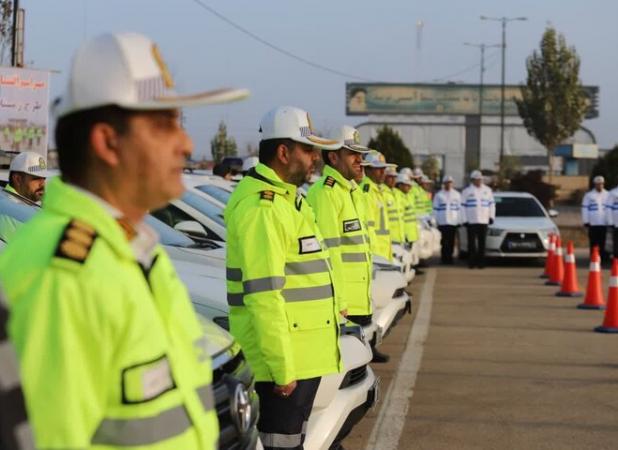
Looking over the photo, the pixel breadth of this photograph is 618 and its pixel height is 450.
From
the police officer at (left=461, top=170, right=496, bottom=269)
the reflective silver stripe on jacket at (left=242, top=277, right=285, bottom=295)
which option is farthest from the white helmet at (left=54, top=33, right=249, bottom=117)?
the police officer at (left=461, top=170, right=496, bottom=269)

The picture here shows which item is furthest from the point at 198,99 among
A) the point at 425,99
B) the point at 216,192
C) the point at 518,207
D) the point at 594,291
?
the point at 425,99

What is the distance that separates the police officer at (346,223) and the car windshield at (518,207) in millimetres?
14581

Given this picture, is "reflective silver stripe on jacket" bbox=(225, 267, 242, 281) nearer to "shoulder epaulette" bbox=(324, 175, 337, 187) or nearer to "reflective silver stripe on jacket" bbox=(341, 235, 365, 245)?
"shoulder epaulette" bbox=(324, 175, 337, 187)

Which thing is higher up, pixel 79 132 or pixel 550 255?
pixel 79 132

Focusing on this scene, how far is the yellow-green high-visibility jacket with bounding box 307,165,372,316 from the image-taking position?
7219 mm

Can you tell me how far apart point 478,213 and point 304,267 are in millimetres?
16291

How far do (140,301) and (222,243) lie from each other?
664 centimetres

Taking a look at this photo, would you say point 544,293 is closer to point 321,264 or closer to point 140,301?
point 321,264

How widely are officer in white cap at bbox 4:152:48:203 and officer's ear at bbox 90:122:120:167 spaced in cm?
645

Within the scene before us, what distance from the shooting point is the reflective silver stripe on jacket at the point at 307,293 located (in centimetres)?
476

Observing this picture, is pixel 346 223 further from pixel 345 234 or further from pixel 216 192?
pixel 216 192

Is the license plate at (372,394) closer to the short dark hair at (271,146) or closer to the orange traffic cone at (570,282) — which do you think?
the short dark hair at (271,146)

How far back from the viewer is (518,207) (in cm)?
2261

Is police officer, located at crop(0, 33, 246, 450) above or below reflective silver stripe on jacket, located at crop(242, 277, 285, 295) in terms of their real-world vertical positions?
above
